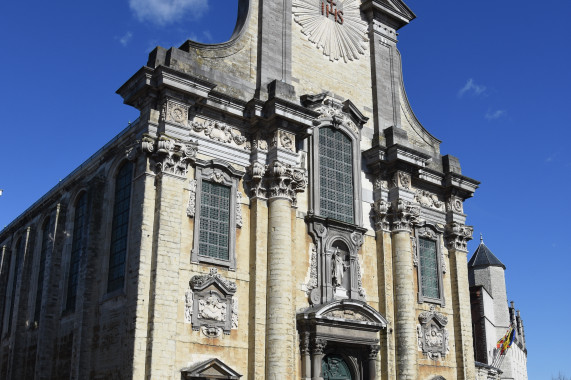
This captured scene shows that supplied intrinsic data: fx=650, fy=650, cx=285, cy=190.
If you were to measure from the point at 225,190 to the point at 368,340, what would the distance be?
640cm

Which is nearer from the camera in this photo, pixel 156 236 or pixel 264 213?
pixel 156 236

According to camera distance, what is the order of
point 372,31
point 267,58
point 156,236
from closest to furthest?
point 156,236 → point 267,58 → point 372,31

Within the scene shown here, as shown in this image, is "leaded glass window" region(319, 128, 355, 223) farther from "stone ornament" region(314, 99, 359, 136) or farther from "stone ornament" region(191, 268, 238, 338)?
"stone ornament" region(191, 268, 238, 338)

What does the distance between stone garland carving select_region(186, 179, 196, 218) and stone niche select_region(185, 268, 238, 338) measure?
1.64 meters

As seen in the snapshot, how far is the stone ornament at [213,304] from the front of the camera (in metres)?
17.0

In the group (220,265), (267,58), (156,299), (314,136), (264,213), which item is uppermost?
(267,58)

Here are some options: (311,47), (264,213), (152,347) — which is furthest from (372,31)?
(152,347)

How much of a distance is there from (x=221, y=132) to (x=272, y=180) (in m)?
2.06

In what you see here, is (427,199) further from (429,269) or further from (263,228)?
(263,228)

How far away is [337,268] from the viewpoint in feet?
65.6

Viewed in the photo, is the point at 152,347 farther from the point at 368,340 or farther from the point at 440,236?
the point at 440,236

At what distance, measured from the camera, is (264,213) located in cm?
1894

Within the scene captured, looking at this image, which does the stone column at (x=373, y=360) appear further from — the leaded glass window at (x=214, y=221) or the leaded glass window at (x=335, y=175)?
the leaded glass window at (x=214, y=221)

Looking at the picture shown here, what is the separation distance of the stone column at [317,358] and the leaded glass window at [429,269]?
220 inches
